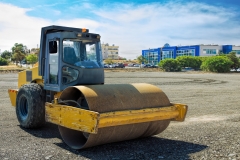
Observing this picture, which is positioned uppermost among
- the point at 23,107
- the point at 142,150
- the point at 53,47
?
the point at 53,47

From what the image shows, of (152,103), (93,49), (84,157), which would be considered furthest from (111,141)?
(93,49)

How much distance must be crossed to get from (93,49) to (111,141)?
244 cm

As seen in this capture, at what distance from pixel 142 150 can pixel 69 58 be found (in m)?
2.69

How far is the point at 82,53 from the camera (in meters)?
7.65

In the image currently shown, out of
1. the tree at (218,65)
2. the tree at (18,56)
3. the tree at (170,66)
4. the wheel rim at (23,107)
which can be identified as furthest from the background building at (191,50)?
the wheel rim at (23,107)

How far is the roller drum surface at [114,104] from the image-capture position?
6137mm

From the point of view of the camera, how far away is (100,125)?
18.9ft

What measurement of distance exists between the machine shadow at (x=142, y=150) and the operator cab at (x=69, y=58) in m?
1.55

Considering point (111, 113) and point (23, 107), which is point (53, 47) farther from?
point (111, 113)

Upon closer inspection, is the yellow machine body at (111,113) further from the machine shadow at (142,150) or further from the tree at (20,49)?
the tree at (20,49)

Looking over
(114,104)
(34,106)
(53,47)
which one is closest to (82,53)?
(53,47)

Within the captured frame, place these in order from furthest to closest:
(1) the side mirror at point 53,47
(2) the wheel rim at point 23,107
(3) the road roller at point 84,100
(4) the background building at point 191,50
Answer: (4) the background building at point 191,50 → (2) the wheel rim at point 23,107 → (1) the side mirror at point 53,47 → (3) the road roller at point 84,100

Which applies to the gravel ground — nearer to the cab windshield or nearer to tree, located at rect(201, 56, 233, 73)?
the cab windshield

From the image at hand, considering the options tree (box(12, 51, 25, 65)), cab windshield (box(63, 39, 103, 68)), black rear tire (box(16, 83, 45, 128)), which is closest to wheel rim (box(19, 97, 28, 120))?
black rear tire (box(16, 83, 45, 128))
